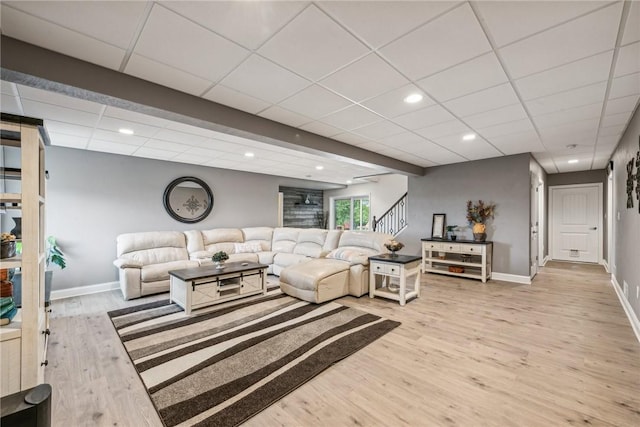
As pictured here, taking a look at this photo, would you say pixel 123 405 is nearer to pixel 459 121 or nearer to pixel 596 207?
pixel 459 121

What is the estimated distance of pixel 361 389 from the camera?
2033mm

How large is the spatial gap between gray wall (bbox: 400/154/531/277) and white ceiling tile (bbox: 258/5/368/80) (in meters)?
4.67

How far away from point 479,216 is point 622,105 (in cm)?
295

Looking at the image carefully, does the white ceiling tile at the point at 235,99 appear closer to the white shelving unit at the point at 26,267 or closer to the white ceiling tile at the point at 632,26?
the white shelving unit at the point at 26,267

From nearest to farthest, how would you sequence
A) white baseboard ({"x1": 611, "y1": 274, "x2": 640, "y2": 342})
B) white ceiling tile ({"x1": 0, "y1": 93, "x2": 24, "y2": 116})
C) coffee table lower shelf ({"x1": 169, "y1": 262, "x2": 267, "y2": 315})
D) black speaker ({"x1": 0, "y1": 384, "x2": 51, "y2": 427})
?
black speaker ({"x1": 0, "y1": 384, "x2": 51, "y2": 427}), white ceiling tile ({"x1": 0, "y1": 93, "x2": 24, "y2": 116}), white baseboard ({"x1": 611, "y1": 274, "x2": 640, "y2": 342}), coffee table lower shelf ({"x1": 169, "y1": 262, "x2": 267, "y2": 315})

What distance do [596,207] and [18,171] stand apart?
10.3m

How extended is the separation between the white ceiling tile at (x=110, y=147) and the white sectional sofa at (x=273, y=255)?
1468 mm

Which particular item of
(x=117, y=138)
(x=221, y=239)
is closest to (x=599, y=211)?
(x=221, y=239)

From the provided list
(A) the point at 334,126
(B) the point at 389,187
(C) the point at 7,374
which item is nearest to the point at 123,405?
(C) the point at 7,374

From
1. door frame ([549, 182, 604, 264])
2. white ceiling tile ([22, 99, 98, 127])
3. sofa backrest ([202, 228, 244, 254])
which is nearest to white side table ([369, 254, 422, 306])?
sofa backrest ([202, 228, 244, 254])

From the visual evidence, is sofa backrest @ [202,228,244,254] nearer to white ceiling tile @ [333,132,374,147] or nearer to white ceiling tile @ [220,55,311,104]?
white ceiling tile @ [333,132,374,147]

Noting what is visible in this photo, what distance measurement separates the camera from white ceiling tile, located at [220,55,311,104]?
2.19m

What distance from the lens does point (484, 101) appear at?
2.84 meters

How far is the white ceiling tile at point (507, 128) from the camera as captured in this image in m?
3.50
